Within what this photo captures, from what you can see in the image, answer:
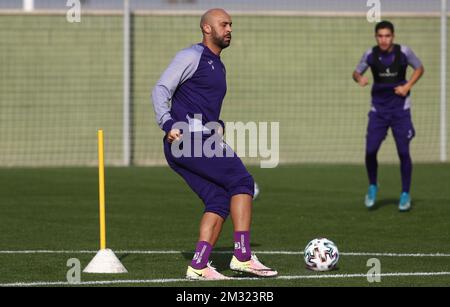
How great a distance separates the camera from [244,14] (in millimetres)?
27344

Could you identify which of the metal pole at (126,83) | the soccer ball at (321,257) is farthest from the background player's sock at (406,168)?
the metal pole at (126,83)

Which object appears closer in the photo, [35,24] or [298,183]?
[298,183]

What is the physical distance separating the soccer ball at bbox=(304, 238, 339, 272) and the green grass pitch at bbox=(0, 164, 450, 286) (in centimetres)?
9

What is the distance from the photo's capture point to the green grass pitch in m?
10.0

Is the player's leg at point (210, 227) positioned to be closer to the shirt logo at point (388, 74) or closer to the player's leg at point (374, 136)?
the player's leg at point (374, 136)

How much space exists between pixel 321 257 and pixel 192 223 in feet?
15.2

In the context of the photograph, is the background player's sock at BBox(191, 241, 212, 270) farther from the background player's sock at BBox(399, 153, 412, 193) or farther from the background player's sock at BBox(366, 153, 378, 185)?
the background player's sock at BBox(366, 153, 378, 185)

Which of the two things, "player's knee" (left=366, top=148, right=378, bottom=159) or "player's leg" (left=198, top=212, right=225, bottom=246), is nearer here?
"player's leg" (left=198, top=212, right=225, bottom=246)

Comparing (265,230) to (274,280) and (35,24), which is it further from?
(35,24)

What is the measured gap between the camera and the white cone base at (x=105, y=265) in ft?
31.7

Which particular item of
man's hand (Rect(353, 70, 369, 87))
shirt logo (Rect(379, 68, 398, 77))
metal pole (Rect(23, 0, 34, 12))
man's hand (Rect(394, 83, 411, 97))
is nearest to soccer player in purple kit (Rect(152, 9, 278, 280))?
man's hand (Rect(353, 70, 369, 87))

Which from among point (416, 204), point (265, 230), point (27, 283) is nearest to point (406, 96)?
point (416, 204)

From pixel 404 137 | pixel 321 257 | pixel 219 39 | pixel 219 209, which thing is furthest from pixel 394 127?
pixel 219 209
